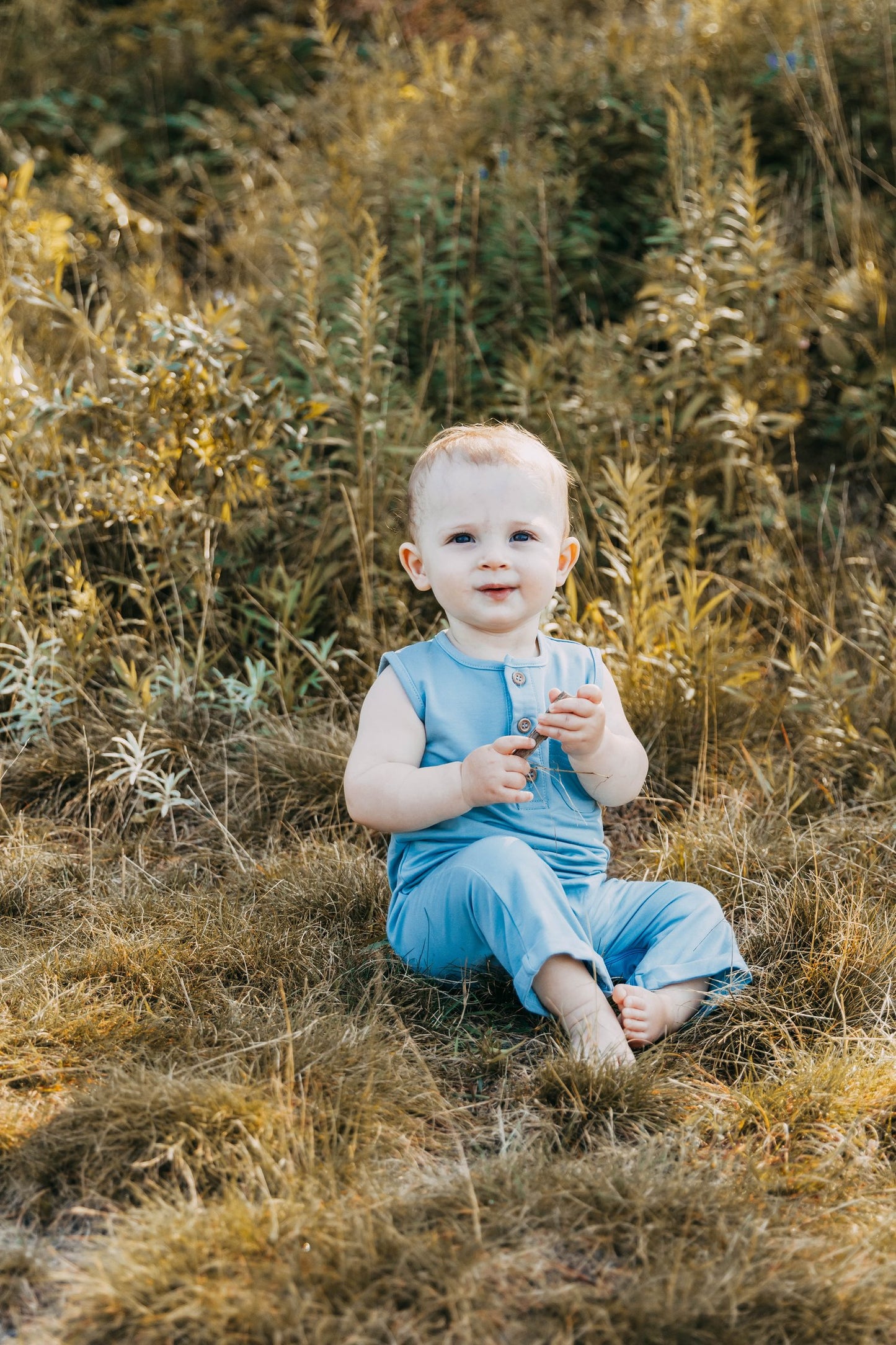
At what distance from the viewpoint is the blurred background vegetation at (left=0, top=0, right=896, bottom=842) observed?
10.6 feet

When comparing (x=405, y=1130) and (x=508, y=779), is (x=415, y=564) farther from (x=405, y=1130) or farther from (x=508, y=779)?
(x=405, y=1130)

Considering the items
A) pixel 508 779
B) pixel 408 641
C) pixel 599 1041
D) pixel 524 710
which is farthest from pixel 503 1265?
pixel 408 641

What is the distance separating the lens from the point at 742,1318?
1.55m

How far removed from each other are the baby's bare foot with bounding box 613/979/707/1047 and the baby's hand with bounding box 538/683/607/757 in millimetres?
446

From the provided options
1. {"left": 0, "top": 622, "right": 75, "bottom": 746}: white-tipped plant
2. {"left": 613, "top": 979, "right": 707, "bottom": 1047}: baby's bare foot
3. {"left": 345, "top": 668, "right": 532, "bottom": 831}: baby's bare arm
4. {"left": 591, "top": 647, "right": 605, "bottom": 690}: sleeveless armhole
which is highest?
{"left": 591, "top": 647, "right": 605, "bottom": 690}: sleeveless armhole

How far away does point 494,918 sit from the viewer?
7.12ft

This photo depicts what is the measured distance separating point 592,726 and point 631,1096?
644mm

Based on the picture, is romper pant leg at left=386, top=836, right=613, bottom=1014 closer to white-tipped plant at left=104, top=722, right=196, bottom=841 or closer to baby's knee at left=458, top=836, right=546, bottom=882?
baby's knee at left=458, top=836, right=546, bottom=882

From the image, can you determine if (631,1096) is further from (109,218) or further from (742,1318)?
(109,218)

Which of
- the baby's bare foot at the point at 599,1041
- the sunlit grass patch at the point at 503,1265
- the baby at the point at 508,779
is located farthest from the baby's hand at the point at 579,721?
the sunlit grass patch at the point at 503,1265

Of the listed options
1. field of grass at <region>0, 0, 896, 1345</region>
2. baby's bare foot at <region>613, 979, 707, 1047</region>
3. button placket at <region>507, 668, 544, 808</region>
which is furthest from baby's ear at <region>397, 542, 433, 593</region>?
baby's bare foot at <region>613, 979, 707, 1047</region>

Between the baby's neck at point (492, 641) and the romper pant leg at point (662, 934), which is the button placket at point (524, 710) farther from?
the romper pant leg at point (662, 934)

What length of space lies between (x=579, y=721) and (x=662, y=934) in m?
0.44

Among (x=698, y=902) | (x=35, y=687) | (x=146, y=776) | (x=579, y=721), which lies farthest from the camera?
(x=35, y=687)
